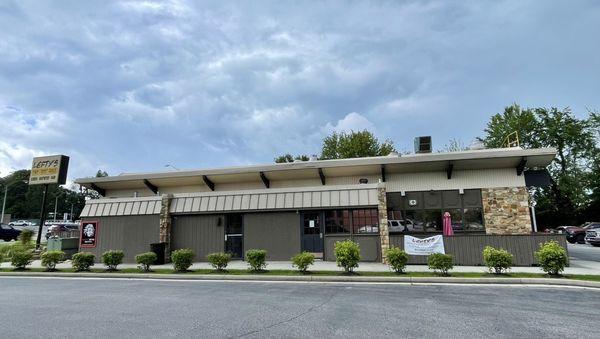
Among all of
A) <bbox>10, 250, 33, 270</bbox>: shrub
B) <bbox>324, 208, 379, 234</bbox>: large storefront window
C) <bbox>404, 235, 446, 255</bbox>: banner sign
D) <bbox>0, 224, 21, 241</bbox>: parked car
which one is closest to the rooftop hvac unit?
<bbox>324, 208, 379, 234</bbox>: large storefront window

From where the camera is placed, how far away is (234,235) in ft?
60.5

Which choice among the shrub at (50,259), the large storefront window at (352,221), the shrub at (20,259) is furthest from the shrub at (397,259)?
the shrub at (20,259)

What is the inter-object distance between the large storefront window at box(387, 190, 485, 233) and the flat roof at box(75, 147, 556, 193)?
51.6 inches

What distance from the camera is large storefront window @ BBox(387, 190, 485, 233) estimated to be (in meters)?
17.3

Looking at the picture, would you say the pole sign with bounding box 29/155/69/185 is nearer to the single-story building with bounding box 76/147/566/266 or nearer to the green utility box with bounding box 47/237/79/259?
the green utility box with bounding box 47/237/79/259

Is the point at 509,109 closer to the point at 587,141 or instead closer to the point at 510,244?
the point at 587,141

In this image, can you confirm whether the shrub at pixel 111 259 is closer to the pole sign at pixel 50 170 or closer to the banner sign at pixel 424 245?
the pole sign at pixel 50 170

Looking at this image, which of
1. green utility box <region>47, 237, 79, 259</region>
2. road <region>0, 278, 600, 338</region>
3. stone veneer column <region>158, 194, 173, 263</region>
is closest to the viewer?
road <region>0, 278, 600, 338</region>

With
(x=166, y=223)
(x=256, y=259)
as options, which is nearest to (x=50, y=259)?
(x=166, y=223)

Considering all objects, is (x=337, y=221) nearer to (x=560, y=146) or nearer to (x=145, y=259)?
(x=145, y=259)

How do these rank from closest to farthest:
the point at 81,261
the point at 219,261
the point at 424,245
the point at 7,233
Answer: the point at 219,261 → the point at 424,245 → the point at 81,261 → the point at 7,233

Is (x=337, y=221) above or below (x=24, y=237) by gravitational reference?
above

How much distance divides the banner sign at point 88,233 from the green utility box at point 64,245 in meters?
0.84

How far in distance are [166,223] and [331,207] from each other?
8.46 meters
